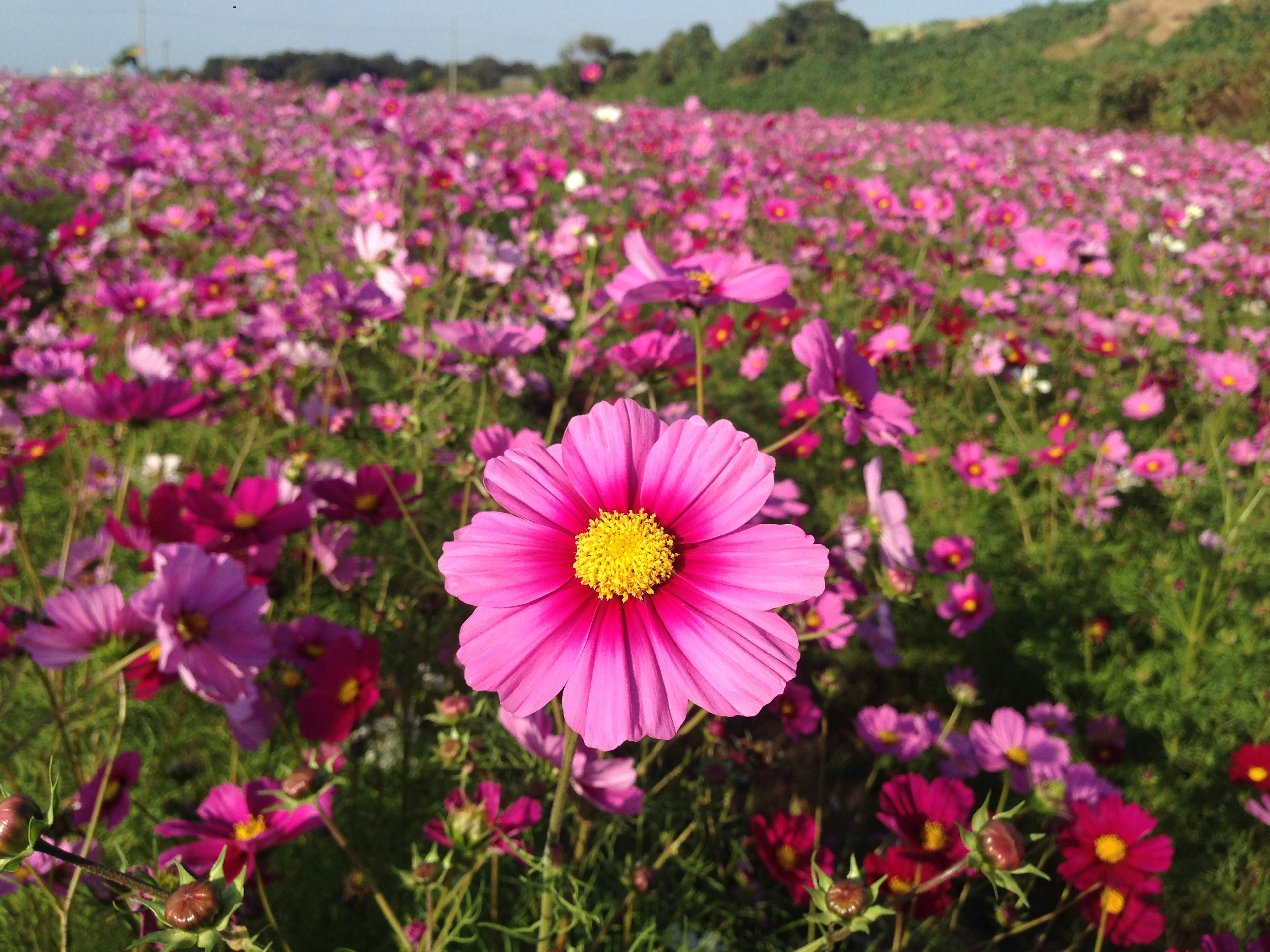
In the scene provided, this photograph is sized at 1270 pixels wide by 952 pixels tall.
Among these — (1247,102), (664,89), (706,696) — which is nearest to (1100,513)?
(706,696)

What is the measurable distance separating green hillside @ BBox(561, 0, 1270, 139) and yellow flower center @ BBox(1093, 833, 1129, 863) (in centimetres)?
1212

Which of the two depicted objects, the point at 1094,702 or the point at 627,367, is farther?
the point at 1094,702

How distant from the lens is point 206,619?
2.79 ft

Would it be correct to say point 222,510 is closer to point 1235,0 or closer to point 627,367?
point 627,367

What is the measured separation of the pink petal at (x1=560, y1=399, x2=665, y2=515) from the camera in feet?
1.90

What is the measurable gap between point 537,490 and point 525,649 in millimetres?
129

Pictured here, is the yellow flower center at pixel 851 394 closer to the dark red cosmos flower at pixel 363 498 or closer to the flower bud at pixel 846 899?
the flower bud at pixel 846 899

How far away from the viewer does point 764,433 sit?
9.05ft

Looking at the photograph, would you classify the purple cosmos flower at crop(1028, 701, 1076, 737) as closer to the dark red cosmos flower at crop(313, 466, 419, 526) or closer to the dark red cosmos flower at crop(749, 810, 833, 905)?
the dark red cosmos flower at crop(749, 810, 833, 905)

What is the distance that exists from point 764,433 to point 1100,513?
1180 mm

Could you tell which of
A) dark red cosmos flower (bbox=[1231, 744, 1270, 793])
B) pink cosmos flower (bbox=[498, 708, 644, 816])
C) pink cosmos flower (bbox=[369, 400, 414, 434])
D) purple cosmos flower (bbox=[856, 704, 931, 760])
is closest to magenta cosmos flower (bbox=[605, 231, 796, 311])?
pink cosmos flower (bbox=[498, 708, 644, 816])

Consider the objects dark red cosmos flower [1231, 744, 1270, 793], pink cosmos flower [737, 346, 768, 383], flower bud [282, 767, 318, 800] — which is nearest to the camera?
flower bud [282, 767, 318, 800]

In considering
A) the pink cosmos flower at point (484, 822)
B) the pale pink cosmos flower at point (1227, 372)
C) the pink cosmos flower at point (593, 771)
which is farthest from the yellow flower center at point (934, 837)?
the pale pink cosmos flower at point (1227, 372)

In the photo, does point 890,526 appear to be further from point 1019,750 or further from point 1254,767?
point 1254,767
